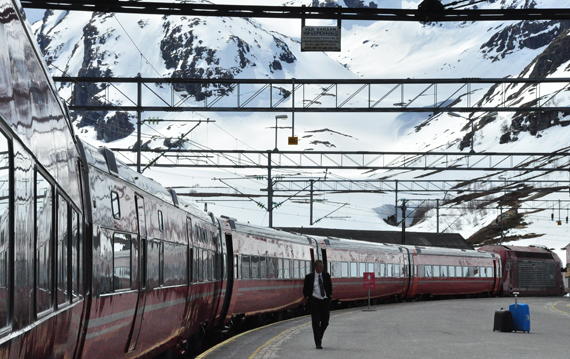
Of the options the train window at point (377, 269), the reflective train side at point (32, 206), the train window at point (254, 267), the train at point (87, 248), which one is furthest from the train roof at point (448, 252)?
the reflective train side at point (32, 206)

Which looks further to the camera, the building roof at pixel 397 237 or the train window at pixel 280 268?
the building roof at pixel 397 237

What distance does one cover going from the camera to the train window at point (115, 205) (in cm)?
959

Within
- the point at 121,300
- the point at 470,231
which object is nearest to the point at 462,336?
the point at 121,300

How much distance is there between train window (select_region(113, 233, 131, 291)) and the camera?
937 cm

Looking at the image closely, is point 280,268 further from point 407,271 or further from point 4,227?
point 4,227

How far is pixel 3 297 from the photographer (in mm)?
4043

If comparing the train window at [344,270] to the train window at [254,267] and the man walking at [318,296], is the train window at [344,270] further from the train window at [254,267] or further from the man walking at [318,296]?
the man walking at [318,296]

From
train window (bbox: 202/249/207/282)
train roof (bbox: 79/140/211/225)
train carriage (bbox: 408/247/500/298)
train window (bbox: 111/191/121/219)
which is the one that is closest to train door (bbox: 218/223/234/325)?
train window (bbox: 202/249/207/282)

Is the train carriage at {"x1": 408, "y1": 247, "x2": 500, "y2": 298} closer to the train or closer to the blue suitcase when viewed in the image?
the train

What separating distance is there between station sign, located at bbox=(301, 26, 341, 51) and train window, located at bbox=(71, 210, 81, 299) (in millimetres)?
8954

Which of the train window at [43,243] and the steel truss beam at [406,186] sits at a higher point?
the steel truss beam at [406,186]

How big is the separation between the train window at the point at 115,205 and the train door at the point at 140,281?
101 centimetres

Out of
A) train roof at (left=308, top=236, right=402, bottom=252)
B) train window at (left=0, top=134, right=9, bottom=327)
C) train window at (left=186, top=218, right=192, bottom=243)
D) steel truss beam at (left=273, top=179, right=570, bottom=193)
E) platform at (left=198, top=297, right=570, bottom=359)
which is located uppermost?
steel truss beam at (left=273, top=179, right=570, bottom=193)

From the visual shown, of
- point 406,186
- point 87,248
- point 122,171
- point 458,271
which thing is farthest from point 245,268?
point 406,186
